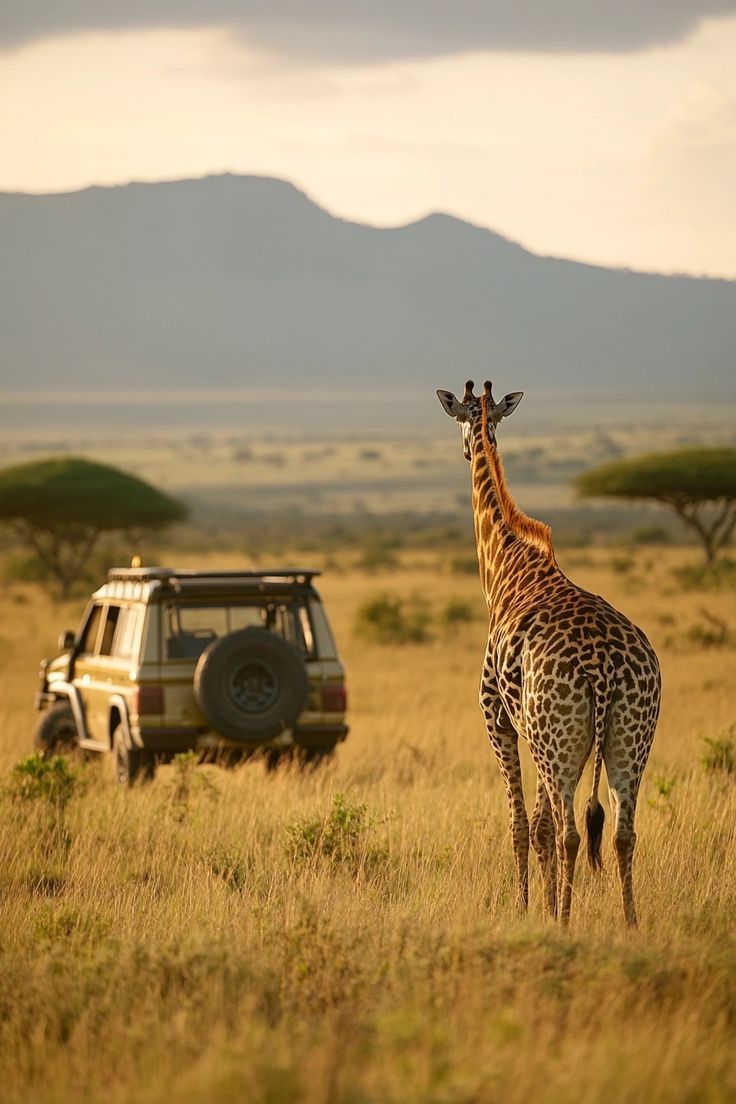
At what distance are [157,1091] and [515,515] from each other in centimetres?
470

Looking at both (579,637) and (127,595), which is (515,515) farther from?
(127,595)

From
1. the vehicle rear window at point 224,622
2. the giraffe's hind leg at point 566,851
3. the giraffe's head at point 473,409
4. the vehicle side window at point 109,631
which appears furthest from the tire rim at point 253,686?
the giraffe's hind leg at point 566,851

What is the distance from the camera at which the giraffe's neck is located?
834 cm

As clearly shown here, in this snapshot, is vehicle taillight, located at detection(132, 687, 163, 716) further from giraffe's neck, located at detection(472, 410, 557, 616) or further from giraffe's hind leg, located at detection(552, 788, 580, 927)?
giraffe's hind leg, located at detection(552, 788, 580, 927)

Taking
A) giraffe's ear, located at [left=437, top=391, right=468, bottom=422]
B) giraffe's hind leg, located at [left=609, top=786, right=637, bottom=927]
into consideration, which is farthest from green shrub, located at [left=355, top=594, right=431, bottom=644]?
giraffe's hind leg, located at [left=609, top=786, right=637, bottom=927]

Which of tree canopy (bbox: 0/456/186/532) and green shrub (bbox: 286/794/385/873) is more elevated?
tree canopy (bbox: 0/456/186/532)

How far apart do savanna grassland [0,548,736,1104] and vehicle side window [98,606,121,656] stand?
3.31ft

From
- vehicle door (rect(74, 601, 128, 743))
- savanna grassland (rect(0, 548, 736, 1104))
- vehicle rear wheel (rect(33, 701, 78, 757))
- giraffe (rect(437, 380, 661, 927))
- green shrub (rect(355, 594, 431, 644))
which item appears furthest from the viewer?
green shrub (rect(355, 594, 431, 644))

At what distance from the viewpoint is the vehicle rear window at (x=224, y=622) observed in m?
11.9

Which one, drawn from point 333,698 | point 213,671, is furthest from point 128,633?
point 333,698

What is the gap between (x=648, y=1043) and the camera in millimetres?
4973

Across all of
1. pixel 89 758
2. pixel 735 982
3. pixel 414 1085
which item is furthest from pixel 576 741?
pixel 89 758

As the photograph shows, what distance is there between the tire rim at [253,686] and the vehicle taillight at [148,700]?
53 centimetres

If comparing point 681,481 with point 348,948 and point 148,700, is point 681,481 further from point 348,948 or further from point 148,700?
point 348,948
